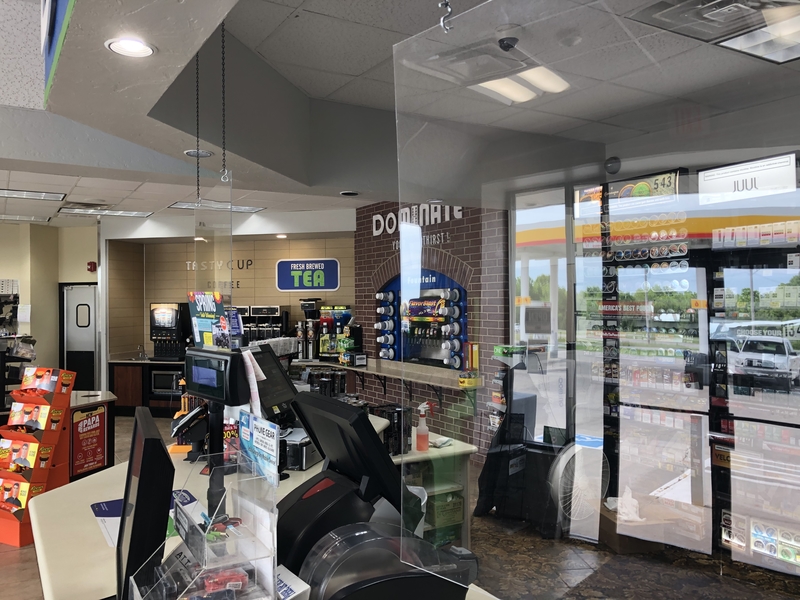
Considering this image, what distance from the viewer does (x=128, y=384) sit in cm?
871

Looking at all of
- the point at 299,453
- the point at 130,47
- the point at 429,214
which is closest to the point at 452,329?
the point at 429,214

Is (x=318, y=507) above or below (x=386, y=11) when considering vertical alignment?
below

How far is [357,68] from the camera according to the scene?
4.12 metres

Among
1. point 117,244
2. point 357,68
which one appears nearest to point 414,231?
point 357,68

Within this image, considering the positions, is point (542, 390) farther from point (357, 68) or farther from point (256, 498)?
point (357, 68)

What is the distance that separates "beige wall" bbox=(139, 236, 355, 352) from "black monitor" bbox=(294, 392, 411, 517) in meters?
6.71

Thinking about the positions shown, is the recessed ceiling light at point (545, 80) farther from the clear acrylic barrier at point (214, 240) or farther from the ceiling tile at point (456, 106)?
the clear acrylic barrier at point (214, 240)

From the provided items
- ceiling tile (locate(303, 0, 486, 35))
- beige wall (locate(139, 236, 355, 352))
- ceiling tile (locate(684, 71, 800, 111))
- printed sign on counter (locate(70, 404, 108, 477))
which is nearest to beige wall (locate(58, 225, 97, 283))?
beige wall (locate(139, 236, 355, 352))

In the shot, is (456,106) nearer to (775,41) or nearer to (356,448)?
(775,41)

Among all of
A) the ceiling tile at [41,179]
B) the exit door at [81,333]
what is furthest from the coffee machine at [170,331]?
the ceiling tile at [41,179]

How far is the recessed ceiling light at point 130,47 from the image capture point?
217 cm

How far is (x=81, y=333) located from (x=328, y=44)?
25.7 feet

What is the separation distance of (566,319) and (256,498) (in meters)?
1.02

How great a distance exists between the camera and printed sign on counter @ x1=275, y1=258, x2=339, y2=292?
8602mm
